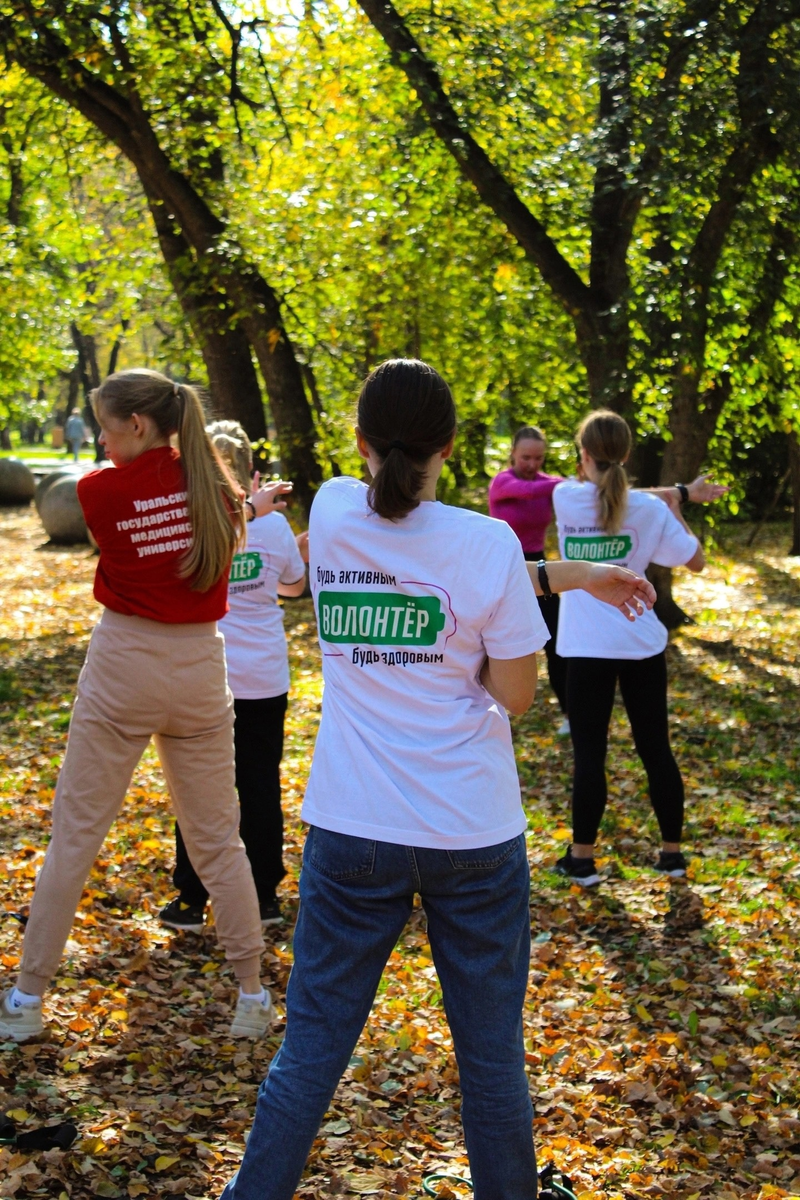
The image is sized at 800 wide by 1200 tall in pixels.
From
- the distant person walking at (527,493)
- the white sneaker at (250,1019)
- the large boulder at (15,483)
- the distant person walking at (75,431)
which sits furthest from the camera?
the distant person walking at (75,431)

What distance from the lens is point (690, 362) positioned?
9.90 m

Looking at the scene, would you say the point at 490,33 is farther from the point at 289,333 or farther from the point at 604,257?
the point at 289,333

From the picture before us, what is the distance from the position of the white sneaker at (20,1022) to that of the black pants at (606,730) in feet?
8.99

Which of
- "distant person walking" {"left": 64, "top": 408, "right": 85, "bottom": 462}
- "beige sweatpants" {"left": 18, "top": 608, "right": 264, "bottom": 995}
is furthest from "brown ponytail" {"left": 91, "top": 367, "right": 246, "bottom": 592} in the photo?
"distant person walking" {"left": 64, "top": 408, "right": 85, "bottom": 462}

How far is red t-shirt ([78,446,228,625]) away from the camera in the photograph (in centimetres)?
401

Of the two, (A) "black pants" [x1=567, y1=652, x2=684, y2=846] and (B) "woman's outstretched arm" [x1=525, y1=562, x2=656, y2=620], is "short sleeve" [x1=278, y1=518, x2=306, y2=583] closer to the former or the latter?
(A) "black pants" [x1=567, y1=652, x2=684, y2=846]

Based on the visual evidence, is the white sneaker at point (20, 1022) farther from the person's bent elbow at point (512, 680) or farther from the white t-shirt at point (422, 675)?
the person's bent elbow at point (512, 680)

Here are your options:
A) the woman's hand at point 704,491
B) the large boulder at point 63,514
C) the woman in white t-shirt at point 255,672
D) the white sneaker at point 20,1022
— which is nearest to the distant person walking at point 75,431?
the large boulder at point 63,514

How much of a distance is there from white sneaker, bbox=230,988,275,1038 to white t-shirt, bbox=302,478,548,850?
6.42 ft

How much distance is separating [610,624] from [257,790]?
1712 millimetres

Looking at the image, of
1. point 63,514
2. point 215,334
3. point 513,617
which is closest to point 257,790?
point 513,617

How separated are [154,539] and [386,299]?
9571 millimetres

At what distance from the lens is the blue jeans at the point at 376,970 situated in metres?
2.62

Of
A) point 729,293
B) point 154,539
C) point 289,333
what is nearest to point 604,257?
point 729,293
